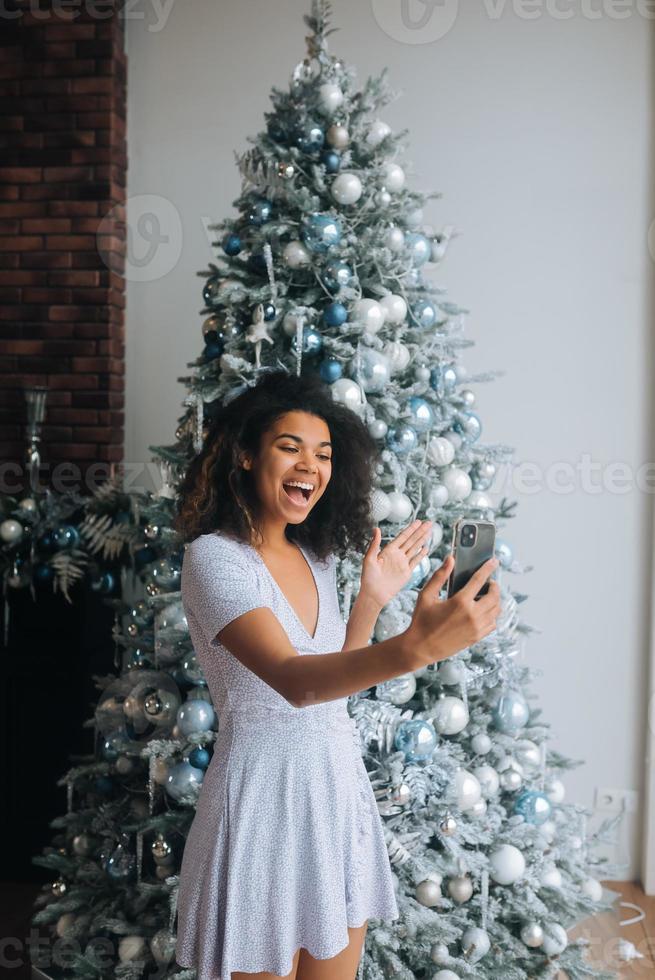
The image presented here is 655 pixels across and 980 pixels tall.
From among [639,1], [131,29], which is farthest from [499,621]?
[131,29]

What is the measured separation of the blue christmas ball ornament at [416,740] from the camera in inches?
86.0

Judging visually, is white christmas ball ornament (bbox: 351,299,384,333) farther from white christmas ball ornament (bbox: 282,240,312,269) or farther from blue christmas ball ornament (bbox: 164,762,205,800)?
blue christmas ball ornament (bbox: 164,762,205,800)

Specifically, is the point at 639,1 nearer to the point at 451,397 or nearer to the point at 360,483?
the point at 451,397

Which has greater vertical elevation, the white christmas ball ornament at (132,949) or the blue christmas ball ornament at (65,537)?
the blue christmas ball ornament at (65,537)

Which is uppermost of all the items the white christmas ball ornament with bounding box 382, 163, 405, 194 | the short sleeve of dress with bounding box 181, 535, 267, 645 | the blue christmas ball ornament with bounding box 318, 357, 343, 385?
the white christmas ball ornament with bounding box 382, 163, 405, 194

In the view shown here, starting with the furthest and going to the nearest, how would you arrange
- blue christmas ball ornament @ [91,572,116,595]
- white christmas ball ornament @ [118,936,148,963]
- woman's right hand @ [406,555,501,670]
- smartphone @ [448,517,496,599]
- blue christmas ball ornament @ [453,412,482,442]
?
1. blue christmas ball ornament @ [91,572,116,595]
2. blue christmas ball ornament @ [453,412,482,442]
3. white christmas ball ornament @ [118,936,148,963]
4. smartphone @ [448,517,496,599]
5. woman's right hand @ [406,555,501,670]

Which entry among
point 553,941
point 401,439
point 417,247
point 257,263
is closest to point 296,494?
point 401,439

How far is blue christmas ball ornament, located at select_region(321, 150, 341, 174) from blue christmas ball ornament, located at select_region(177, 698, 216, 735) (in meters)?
1.44

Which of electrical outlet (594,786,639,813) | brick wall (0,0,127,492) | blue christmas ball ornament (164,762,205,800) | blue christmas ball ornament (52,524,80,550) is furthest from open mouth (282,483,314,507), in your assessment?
electrical outlet (594,786,639,813)

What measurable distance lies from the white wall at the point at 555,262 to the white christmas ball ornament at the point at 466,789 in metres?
1.07

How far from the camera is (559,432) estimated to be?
324cm

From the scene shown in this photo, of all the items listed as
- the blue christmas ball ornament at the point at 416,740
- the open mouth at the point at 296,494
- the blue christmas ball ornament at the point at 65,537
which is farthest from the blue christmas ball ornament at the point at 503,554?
the blue christmas ball ornament at the point at 65,537

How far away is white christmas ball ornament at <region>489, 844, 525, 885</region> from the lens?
2281 millimetres

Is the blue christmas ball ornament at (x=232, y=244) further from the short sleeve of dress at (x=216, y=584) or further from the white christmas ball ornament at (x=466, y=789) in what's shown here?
the white christmas ball ornament at (x=466, y=789)
